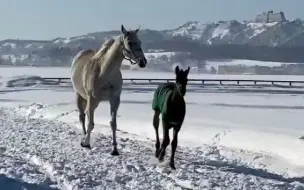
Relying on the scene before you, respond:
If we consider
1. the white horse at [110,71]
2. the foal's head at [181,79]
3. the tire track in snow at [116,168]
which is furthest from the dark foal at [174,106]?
the white horse at [110,71]

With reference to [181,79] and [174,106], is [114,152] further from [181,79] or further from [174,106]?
[181,79]

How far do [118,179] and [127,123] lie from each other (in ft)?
40.3

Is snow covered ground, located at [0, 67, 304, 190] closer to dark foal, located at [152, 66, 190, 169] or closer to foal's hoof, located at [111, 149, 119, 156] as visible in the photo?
foal's hoof, located at [111, 149, 119, 156]

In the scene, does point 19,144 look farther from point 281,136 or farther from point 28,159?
point 281,136

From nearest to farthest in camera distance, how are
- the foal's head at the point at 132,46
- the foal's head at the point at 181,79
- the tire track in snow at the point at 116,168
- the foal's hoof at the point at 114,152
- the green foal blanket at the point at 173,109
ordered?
the tire track in snow at the point at 116,168 < the foal's head at the point at 181,79 < the green foal blanket at the point at 173,109 < the foal's head at the point at 132,46 < the foal's hoof at the point at 114,152

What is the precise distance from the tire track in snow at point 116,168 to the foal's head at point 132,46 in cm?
190

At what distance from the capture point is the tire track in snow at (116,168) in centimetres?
845

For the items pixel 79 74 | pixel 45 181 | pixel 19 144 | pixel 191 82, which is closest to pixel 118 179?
pixel 45 181

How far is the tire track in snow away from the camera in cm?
845

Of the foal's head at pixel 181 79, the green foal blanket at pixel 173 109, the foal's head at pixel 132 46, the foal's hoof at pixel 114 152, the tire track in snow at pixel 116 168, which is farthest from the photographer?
the foal's hoof at pixel 114 152

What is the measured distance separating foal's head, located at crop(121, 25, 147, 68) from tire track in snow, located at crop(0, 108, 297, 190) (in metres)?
1.90

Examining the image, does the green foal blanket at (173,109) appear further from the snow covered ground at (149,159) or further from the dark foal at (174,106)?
the snow covered ground at (149,159)

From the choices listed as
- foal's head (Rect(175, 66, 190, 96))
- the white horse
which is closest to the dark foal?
foal's head (Rect(175, 66, 190, 96))

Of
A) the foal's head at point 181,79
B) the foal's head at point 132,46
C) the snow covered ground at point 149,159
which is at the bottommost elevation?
the snow covered ground at point 149,159
